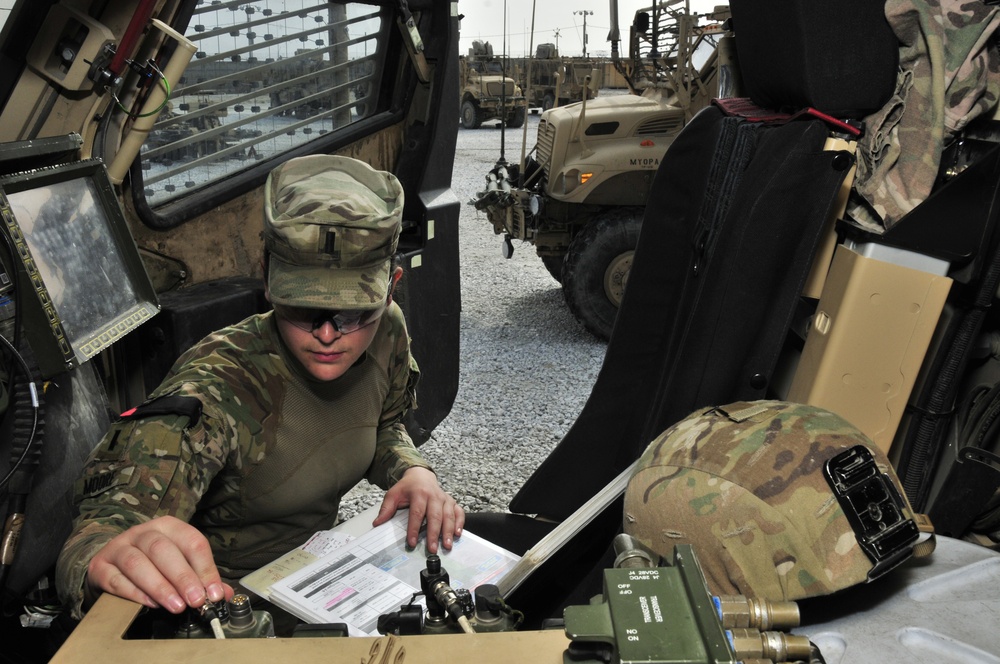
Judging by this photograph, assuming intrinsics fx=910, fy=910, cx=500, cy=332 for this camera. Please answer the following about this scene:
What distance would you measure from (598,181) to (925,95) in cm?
447

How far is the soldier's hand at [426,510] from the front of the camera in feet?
6.05

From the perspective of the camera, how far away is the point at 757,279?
5.47 ft

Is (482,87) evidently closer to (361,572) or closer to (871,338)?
(871,338)

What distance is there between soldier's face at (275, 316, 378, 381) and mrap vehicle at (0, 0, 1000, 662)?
1.85ft

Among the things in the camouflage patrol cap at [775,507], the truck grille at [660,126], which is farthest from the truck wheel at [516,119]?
the camouflage patrol cap at [775,507]

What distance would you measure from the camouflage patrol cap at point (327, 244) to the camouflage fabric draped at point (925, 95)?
36.5 inches

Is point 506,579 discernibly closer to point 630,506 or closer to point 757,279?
point 630,506

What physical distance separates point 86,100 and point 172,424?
1319 millimetres

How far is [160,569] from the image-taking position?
3.86 feet

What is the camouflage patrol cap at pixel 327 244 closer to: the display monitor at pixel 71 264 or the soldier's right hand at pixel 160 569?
the soldier's right hand at pixel 160 569

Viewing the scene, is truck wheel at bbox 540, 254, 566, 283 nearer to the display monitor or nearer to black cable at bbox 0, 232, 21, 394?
the display monitor

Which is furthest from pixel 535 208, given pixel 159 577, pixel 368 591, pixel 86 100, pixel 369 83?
pixel 159 577

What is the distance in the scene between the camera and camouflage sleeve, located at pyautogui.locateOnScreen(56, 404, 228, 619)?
1.54 metres

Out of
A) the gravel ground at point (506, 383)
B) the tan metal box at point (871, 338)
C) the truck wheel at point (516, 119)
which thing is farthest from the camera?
the truck wheel at point (516, 119)
